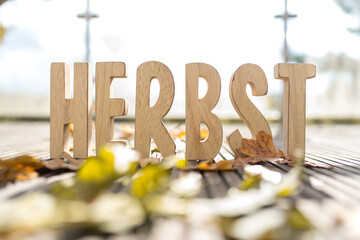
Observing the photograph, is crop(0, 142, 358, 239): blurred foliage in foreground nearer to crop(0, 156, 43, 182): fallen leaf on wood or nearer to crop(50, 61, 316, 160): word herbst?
crop(0, 156, 43, 182): fallen leaf on wood

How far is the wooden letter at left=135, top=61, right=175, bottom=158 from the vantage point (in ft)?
3.95

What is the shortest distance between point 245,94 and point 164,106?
0.33 m

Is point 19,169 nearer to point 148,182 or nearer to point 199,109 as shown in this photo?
point 148,182

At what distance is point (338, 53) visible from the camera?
4152mm

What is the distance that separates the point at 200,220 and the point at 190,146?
685 millimetres

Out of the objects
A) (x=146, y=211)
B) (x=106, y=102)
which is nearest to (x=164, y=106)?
(x=106, y=102)

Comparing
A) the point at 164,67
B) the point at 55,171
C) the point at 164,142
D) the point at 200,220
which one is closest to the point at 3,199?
the point at 55,171

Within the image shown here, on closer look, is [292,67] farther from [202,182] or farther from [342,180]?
[202,182]

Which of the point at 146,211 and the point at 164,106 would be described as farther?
the point at 164,106

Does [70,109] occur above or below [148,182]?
above

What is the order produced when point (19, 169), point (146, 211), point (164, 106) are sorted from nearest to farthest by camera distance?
1. point (146, 211)
2. point (19, 169)
3. point (164, 106)

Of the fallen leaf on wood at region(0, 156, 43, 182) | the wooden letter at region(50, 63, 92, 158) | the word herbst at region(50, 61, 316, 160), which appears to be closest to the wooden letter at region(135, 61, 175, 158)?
the word herbst at region(50, 61, 316, 160)

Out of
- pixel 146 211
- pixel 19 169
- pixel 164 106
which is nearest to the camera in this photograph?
pixel 146 211

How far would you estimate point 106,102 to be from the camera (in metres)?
1.23
